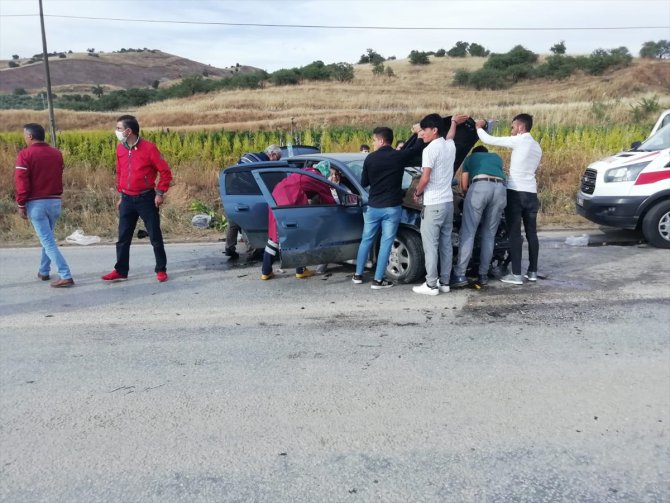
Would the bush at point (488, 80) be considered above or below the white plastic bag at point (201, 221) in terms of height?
above

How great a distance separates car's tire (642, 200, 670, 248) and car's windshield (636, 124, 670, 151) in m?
1.02

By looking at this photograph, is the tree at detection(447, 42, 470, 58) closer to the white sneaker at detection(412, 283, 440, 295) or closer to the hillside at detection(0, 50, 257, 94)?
the hillside at detection(0, 50, 257, 94)

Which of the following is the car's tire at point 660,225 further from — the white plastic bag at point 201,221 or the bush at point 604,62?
the bush at point 604,62

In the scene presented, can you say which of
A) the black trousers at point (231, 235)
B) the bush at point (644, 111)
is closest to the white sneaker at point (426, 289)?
the black trousers at point (231, 235)

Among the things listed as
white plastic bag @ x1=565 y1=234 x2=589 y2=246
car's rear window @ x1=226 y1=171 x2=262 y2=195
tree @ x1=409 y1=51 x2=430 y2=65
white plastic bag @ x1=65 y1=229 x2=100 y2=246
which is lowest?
white plastic bag @ x1=65 y1=229 x2=100 y2=246

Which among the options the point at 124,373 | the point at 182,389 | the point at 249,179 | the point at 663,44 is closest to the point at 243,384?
the point at 182,389

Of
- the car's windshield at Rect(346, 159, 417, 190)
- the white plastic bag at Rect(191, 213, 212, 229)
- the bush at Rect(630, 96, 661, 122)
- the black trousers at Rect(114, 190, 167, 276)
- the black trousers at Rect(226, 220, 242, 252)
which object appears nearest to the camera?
the black trousers at Rect(114, 190, 167, 276)

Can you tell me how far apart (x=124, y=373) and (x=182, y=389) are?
62 centimetres

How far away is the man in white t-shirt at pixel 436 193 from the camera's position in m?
5.98

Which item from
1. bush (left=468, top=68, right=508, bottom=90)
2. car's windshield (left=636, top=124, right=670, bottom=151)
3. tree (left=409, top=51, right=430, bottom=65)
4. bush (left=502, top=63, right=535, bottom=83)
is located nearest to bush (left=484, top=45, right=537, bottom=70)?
bush (left=502, top=63, right=535, bottom=83)

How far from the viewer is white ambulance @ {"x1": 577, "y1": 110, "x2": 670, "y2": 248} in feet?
27.8

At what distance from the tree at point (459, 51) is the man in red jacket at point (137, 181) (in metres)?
88.1

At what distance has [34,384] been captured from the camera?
431 centimetres

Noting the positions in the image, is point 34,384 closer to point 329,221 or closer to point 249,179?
point 329,221
